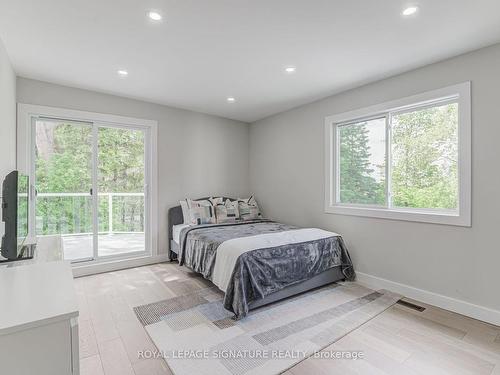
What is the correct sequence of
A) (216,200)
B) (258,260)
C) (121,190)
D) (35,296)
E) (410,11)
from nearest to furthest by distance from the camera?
1. (35,296)
2. (410,11)
3. (258,260)
4. (121,190)
5. (216,200)

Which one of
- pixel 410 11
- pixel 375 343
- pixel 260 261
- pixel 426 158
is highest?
pixel 410 11

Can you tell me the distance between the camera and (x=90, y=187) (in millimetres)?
3652

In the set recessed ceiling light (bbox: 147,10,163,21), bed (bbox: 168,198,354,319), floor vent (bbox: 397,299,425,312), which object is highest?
recessed ceiling light (bbox: 147,10,163,21)

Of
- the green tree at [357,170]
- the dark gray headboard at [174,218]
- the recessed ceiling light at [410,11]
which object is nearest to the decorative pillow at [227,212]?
the dark gray headboard at [174,218]

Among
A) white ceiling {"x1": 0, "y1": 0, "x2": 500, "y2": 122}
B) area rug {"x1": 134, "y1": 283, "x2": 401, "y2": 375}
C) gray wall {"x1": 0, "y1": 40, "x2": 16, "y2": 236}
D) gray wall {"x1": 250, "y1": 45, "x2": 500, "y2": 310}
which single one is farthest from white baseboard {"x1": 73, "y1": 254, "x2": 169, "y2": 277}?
white ceiling {"x1": 0, "y1": 0, "x2": 500, "y2": 122}

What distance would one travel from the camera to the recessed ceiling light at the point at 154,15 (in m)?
1.92

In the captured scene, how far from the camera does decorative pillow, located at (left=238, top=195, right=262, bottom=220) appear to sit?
445 cm

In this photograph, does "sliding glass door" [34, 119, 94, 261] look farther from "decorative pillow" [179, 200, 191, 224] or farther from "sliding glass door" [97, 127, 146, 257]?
"decorative pillow" [179, 200, 191, 224]

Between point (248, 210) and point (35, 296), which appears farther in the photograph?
point (248, 210)

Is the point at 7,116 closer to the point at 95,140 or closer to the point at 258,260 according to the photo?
the point at 95,140

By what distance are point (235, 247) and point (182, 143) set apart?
236 centimetres

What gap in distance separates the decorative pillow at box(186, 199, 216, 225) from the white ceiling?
1.72 metres

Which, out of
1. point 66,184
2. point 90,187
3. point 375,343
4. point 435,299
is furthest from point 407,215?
point 66,184

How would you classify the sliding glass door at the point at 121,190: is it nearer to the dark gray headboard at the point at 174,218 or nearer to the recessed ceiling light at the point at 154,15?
the dark gray headboard at the point at 174,218
